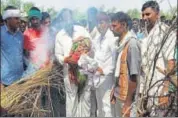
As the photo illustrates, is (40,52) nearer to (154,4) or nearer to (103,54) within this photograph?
(103,54)

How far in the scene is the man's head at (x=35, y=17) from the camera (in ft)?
19.9

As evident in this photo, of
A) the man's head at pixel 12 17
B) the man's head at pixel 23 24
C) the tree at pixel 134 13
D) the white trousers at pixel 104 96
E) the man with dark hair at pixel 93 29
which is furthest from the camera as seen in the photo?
the man with dark hair at pixel 93 29

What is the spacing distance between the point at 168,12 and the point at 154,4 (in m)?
0.50

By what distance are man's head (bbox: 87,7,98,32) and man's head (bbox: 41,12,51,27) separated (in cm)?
48

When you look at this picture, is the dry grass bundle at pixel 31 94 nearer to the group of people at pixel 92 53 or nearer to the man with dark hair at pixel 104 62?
the group of people at pixel 92 53

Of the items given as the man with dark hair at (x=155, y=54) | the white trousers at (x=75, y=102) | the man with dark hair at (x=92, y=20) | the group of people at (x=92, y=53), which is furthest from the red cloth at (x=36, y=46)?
the man with dark hair at (x=155, y=54)

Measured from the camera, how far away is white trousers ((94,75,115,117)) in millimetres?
6285

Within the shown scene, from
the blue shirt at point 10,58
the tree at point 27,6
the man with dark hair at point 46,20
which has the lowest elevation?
the blue shirt at point 10,58

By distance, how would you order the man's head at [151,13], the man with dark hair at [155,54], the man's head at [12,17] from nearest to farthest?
the man with dark hair at [155,54]
the man's head at [151,13]
the man's head at [12,17]

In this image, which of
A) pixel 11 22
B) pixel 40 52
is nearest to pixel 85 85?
pixel 40 52

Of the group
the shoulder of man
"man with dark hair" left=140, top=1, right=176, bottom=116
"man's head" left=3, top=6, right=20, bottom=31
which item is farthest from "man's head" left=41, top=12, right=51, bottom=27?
"man with dark hair" left=140, top=1, right=176, bottom=116

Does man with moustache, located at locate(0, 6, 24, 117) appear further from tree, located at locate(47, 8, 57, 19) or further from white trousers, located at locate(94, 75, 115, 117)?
white trousers, located at locate(94, 75, 115, 117)

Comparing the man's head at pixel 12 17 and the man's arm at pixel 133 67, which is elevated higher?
the man's head at pixel 12 17

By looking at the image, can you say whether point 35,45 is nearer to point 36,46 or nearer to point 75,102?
point 36,46
